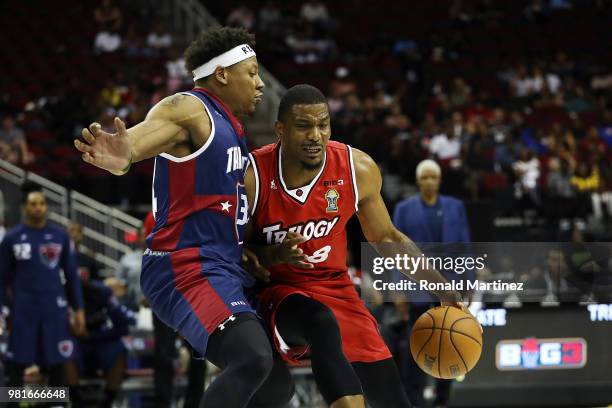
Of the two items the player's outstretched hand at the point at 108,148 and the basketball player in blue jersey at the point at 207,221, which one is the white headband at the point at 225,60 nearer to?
the basketball player in blue jersey at the point at 207,221

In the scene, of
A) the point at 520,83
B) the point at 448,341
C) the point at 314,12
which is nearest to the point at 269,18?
the point at 314,12

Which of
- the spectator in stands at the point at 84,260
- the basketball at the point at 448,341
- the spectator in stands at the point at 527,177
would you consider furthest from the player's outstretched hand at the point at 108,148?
the spectator in stands at the point at 527,177

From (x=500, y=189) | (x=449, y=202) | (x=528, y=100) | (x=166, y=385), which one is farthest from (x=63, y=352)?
(x=528, y=100)

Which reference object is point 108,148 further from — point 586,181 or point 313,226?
point 586,181

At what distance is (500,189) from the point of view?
1276 centimetres

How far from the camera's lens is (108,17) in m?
16.4

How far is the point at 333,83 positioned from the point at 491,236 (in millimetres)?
6934

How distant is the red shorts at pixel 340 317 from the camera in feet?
15.7

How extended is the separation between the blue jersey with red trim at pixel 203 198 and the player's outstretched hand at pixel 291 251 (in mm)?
241

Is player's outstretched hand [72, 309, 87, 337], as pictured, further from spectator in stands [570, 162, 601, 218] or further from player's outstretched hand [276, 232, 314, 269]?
spectator in stands [570, 162, 601, 218]

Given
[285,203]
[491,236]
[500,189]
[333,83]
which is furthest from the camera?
[333,83]

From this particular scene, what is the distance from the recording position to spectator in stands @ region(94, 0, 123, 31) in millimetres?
16391

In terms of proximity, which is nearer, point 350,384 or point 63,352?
point 350,384

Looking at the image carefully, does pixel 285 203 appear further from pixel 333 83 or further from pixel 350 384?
pixel 333 83
